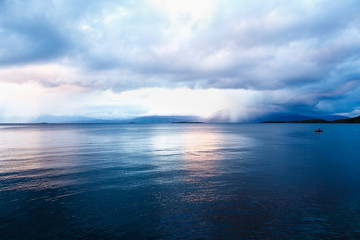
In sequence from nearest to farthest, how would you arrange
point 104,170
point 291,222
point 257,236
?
point 257,236, point 291,222, point 104,170

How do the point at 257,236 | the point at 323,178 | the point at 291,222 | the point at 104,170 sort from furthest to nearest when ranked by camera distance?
the point at 104,170 < the point at 323,178 < the point at 291,222 < the point at 257,236

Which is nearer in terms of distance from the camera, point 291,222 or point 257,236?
point 257,236

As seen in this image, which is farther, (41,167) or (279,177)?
(41,167)

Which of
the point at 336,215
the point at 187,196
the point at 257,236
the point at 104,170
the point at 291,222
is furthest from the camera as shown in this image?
the point at 104,170

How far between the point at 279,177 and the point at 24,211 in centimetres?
2240

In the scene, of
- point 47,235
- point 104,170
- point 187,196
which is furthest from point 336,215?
point 104,170

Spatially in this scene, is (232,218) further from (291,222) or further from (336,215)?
(336,215)

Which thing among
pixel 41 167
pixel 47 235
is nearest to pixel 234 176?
pixel 47 235

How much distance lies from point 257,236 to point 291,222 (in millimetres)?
2883

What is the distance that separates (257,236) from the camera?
12055mm

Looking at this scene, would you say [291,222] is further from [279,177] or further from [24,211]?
[24,211]

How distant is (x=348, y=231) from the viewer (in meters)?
12.5

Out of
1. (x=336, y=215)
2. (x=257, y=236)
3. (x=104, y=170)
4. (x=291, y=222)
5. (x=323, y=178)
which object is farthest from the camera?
(x=104, y=170)

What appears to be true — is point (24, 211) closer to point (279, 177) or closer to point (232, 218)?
point (232, 218)
